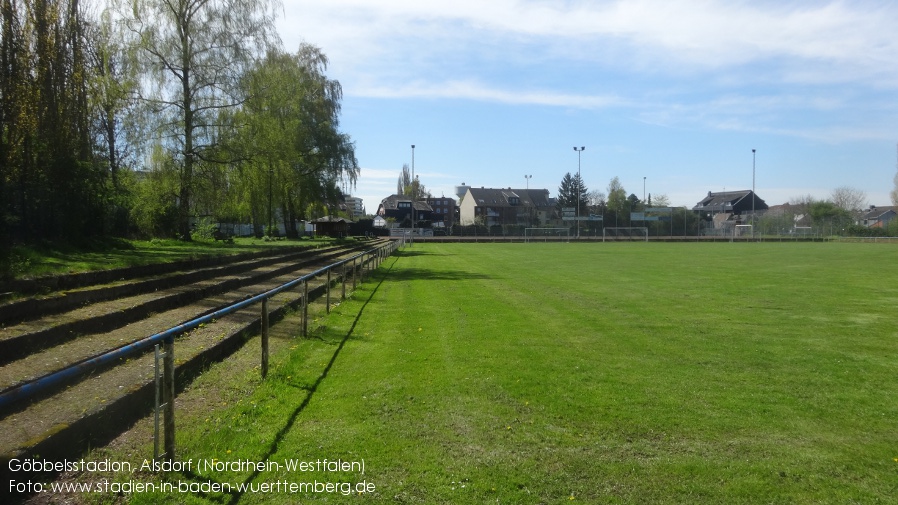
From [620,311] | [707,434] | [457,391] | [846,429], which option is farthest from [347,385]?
[620,311]

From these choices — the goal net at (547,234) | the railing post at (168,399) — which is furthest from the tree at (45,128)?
the goal net at (547,234)

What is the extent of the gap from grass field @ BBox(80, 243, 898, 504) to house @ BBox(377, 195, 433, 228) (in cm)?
10741

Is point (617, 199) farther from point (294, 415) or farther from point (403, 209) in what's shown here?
point (294, 415)

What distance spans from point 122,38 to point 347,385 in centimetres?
2341

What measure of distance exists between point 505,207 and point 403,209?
2088 centimetres

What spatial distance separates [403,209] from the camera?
4934 inches

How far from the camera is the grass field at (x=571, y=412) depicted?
434cm

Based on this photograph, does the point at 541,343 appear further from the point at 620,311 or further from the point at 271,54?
the point at 271,54

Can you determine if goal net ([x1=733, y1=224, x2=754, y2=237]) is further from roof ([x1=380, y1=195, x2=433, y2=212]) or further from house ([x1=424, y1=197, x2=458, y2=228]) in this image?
house ([x1=424, y1=197, x2=458, y2=228])

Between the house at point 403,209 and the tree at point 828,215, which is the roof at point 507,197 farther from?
the tree at point 828,215

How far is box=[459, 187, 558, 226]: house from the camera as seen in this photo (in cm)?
11644

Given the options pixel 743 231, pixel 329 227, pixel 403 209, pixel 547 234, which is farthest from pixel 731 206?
pixel 329 227

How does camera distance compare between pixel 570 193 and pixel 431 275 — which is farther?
pixel 570 193

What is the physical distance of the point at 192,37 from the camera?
25812 millimetres
